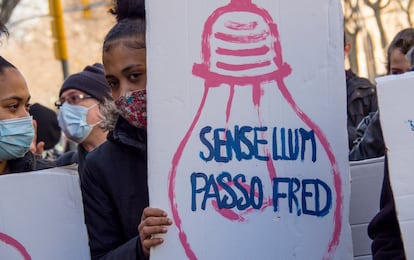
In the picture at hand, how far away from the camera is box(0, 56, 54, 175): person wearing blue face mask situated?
10.6 ft

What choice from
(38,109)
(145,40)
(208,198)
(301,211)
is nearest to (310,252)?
(301,211)

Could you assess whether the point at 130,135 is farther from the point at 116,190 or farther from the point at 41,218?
the point at 41,218

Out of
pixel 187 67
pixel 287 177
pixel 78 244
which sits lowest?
pixel 78 244

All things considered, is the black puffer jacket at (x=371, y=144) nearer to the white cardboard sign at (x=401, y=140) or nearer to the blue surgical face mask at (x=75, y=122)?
the white cardboard sign at (x=401, y=140)

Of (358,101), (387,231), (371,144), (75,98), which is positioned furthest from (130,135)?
(75,98)

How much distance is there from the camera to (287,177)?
255cm

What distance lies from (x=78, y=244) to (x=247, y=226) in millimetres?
526

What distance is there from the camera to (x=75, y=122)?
5176mm

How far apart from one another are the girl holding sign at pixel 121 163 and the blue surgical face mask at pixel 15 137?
0.45 meters

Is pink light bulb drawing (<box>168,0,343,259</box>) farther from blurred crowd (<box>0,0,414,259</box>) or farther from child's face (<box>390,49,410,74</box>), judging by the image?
child's face (<box>390,49,410,74</box>)

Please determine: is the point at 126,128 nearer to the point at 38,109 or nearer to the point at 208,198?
the point at 208,198

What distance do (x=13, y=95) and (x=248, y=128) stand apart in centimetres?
111

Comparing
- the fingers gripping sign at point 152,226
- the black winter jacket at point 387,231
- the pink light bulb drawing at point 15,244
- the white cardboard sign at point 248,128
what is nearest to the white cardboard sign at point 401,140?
the black winter jacket at point 387,231

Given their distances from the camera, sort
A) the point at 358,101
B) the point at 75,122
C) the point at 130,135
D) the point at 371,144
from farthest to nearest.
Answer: the point at 75,122 < the point at 358,101 < the point at 371,144 < the point at 130,135
